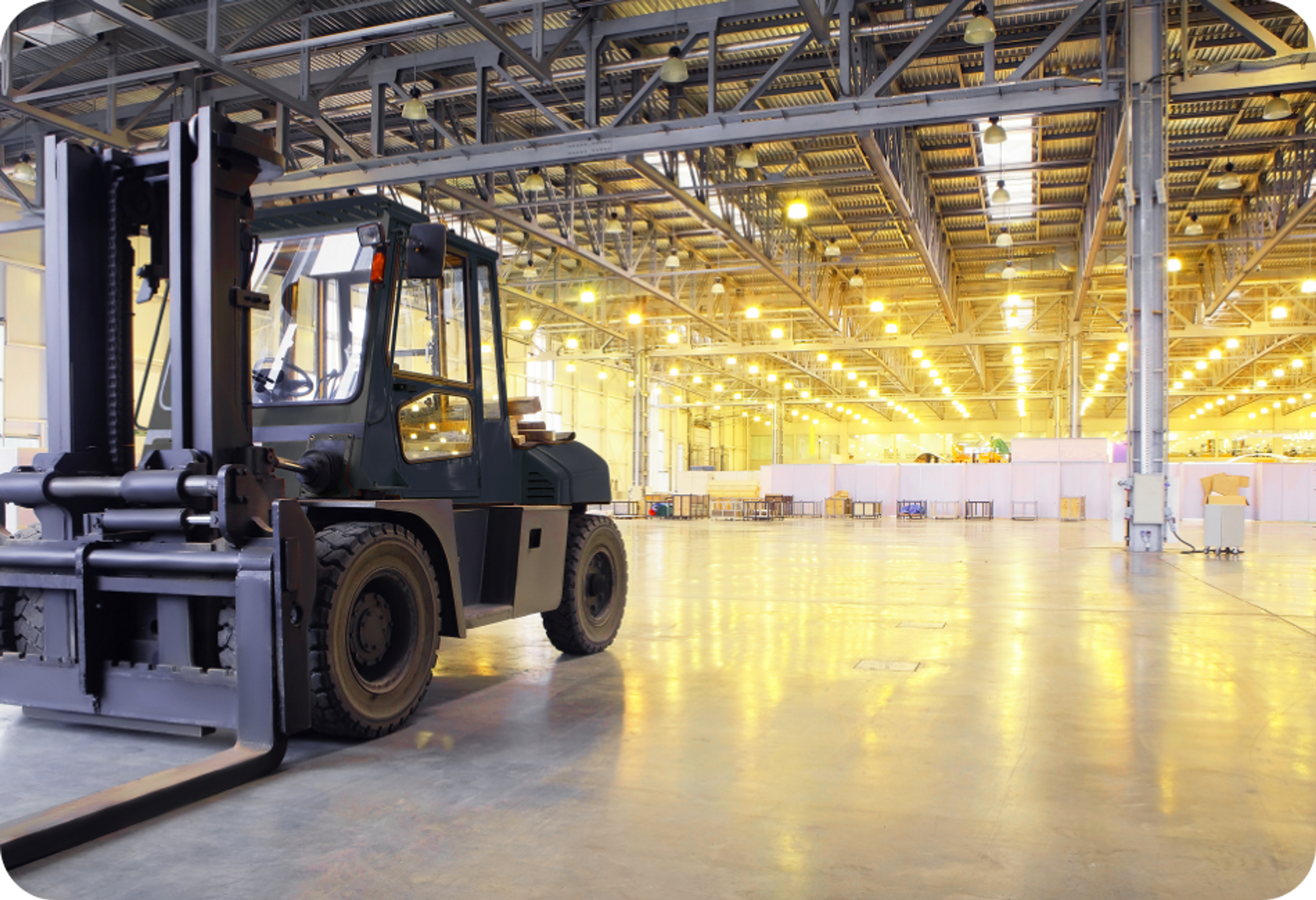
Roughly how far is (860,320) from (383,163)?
2687 cm

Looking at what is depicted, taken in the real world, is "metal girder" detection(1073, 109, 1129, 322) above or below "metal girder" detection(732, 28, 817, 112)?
below

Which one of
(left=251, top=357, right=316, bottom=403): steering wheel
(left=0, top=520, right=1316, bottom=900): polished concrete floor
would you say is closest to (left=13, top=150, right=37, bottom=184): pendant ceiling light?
(left=0, top=520, right=1316, bottom=900): polished concrete floor

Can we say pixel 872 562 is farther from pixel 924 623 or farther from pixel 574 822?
pixel 574 822

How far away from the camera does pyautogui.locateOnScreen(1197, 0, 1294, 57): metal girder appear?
1376 centimetres

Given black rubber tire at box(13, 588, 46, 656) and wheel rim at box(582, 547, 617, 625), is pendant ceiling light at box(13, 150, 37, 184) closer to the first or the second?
wheel rim at box(582, 547, 617, 625)

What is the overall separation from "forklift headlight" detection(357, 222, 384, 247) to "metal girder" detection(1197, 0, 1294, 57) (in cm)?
1344

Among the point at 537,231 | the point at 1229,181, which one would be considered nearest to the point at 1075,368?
the point at 1229,181

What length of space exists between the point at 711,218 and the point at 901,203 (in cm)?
407

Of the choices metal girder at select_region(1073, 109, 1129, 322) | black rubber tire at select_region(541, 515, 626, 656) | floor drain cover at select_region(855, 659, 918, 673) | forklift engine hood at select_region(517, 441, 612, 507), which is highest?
metal girder at select_region(1073, 109, 1129, 322)

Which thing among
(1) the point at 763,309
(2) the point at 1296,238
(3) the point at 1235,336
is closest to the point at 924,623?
(2) the point at 1296,238

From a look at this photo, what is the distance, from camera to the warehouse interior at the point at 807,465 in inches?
139

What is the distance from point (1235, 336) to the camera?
33.8 m

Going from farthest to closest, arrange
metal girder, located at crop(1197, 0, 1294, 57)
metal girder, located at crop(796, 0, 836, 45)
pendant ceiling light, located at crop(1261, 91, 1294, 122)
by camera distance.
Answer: pendant ceiling light, located at crop(1261, 91, 1294, 122) < metal girder, located at crop(1197, 0, 1294, 57) < metal girder, located at crop(796, 0, 836, 45)

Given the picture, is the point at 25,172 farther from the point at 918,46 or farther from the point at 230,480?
the point at 230,480
